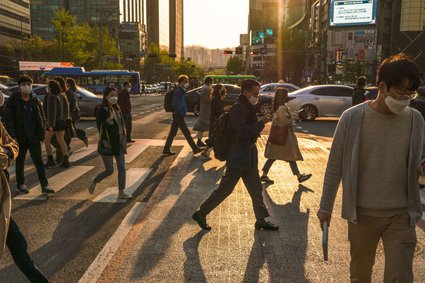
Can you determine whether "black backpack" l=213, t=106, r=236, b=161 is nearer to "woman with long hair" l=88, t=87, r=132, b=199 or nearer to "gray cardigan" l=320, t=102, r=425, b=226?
"woman with long hair" l=88, t=87, r=132, b=199

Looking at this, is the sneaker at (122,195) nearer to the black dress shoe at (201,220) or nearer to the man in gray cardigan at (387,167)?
the black dress shoe at (201,220)

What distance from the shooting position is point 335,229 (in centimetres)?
543

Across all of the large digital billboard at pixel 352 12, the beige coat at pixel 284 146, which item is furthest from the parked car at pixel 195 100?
the large digital billboard at pixel 352 12

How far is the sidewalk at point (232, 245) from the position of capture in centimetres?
416

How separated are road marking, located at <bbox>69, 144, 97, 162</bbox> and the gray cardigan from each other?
326 inches

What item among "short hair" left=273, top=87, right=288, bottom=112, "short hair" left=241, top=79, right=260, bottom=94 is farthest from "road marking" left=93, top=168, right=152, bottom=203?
"short hair" left=241, top=79, right=260, bottom=94

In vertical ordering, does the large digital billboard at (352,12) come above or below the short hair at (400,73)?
above

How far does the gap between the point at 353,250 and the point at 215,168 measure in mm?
6363

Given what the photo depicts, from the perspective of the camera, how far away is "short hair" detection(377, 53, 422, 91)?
2.64 metres

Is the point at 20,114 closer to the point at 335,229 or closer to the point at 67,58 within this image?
the point at 335,229

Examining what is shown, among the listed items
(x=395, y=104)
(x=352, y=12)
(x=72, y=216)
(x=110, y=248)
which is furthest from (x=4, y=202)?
(x=352, y=12)

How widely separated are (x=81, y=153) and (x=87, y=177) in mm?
2870

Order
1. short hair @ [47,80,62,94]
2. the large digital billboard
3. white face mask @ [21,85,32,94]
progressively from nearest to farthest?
1. white face mask @ [21,85,32,94]
2. short hair @ [47,80,62,94]
3. the large digital billboard

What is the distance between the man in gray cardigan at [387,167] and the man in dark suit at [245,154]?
215 cm
